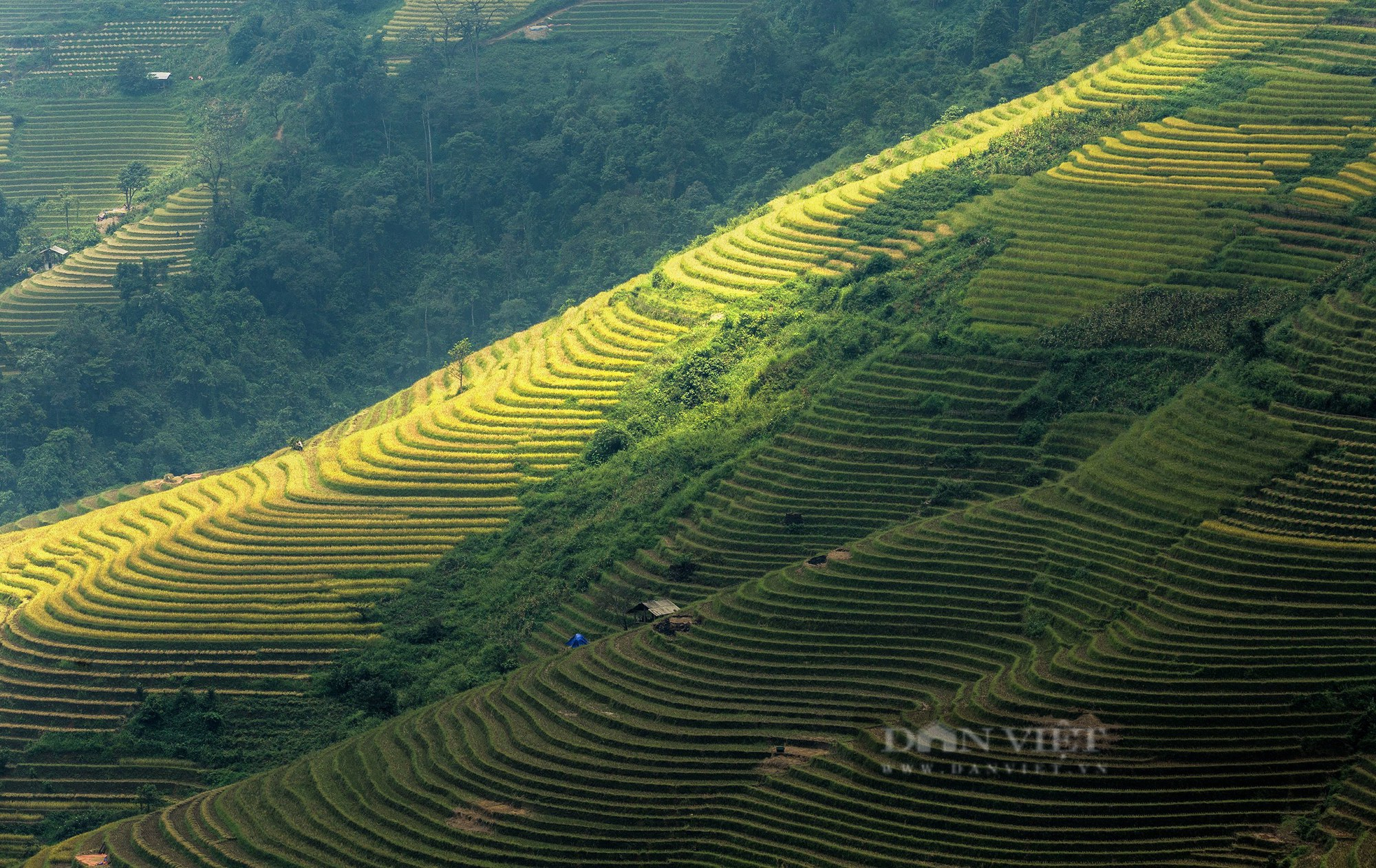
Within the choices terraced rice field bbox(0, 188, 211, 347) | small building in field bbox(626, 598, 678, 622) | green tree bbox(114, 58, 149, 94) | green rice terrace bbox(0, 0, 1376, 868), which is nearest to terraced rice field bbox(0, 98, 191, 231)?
green tree bbox(114, 58, 149, 94)

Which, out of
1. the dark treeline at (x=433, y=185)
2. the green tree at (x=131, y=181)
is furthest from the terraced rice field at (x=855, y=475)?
the green tree at (x=131, y=181)

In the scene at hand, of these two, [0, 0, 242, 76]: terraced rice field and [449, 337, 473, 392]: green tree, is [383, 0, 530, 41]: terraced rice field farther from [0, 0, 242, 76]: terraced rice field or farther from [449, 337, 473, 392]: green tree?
[449, 337, 473, 392]: green tree

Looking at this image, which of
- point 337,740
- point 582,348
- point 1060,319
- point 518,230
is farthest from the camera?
point 518,230

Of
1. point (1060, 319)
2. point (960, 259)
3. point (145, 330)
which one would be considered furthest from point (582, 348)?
point (145, 330)

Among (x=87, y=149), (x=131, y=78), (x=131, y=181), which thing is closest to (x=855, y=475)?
(x=131, y=181)

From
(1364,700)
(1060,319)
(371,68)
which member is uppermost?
(371,68)

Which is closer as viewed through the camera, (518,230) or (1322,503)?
(1322,503)

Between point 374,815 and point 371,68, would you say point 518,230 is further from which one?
point 374,815
